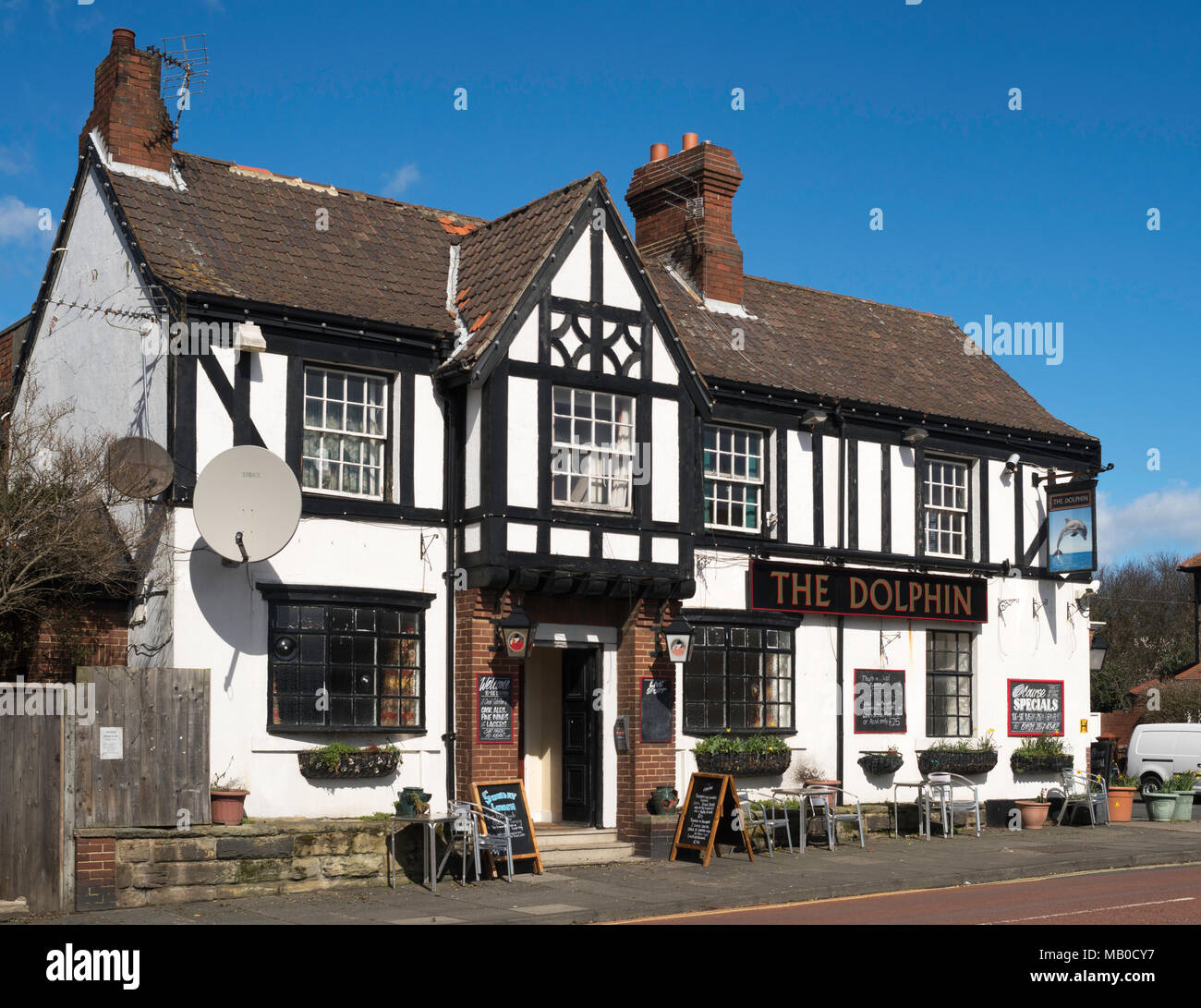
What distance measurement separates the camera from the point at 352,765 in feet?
53.0

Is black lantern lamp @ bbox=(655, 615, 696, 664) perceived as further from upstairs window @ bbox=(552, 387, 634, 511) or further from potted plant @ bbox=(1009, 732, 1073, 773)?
potted plant @ bbox=(1009, 732, 1073, 773)

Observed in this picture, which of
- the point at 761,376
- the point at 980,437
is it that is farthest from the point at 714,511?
the point at 980,437

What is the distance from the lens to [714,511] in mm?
19891

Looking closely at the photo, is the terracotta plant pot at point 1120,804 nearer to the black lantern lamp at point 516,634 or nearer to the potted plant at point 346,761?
the black lantern lamp at point 516,634

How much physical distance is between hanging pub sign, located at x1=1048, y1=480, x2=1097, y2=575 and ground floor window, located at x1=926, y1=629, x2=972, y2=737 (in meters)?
2.26

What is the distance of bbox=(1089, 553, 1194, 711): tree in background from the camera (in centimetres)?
5025

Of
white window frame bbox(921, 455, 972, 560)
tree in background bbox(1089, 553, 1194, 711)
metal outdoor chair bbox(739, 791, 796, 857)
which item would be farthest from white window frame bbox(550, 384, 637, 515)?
tree in background bbox(1089, 553, 1194, 711)

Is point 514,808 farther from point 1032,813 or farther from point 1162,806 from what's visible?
point 1162,806

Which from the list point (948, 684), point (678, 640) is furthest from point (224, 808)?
point (948, 684)

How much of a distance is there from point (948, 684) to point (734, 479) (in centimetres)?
512

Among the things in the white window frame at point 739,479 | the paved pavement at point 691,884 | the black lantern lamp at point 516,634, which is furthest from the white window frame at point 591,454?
the paved pavement at point 691,884

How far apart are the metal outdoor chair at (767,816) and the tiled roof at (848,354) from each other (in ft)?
A: 18.9
